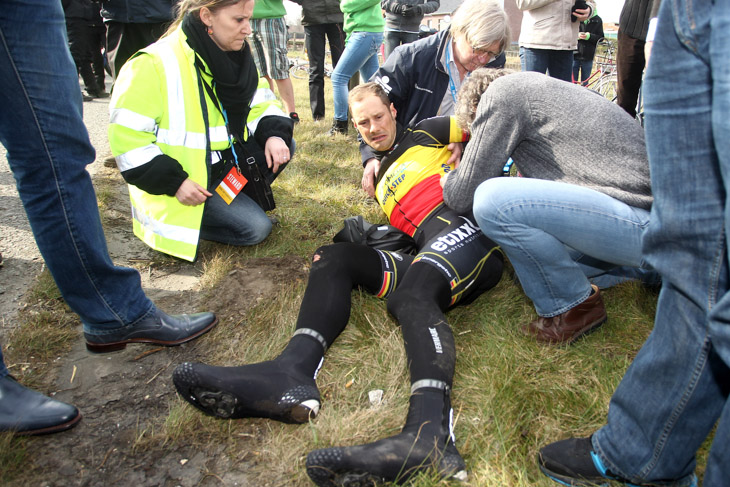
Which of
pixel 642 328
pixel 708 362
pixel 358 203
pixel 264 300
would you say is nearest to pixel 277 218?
pixel 358 203

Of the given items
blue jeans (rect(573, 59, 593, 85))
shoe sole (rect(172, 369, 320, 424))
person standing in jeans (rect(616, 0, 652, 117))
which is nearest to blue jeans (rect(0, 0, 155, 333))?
shoe sole (rect(172, 369, 320, 424))

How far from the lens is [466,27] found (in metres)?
2.82

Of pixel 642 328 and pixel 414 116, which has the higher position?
pixel 414 116

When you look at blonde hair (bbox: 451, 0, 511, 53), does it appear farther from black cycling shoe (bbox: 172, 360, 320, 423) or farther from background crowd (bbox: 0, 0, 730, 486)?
black cycling shoe (bbox: 172, 360, 320, 423)

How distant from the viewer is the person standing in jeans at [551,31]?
12.6 ft

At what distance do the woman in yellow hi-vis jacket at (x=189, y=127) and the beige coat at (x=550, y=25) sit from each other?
2.34m

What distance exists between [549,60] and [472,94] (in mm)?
2362

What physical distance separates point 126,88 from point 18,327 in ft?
3.89

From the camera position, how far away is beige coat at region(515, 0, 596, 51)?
383 cm

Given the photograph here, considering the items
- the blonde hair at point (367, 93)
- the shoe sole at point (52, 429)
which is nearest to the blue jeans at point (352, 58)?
the blonde hair at point (367, 93)

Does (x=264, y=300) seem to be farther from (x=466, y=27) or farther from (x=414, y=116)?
(x=466, y=27)

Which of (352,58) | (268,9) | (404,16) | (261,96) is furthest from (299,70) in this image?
(261,96)

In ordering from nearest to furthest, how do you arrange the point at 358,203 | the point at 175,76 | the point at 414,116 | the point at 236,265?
1. the point at 175,76
2. the point at 236,265
3. the point at 414,116
4. the point at 358,203

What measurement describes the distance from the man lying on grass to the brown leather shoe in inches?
12.7
